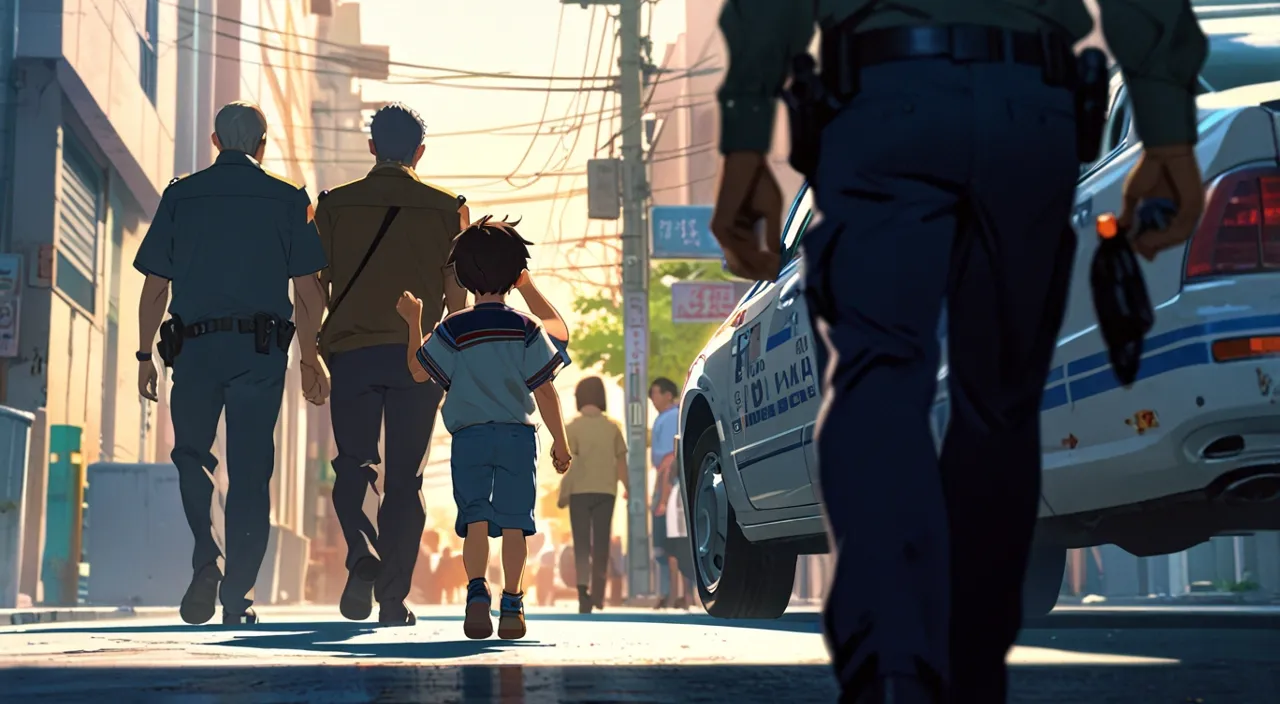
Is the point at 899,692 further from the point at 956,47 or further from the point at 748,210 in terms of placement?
the point at 956,47

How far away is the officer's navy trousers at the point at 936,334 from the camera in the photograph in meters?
2.74

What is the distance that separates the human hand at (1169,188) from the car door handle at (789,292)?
10.4ft

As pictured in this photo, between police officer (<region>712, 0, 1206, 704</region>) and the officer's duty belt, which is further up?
the officer's duty belt

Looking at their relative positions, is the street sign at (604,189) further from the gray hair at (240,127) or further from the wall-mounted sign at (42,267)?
the gray hair at (240,127)

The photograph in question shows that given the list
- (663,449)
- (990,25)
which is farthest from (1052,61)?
(663,449)

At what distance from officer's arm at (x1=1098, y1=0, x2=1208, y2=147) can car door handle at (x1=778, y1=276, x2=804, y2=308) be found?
124 inches

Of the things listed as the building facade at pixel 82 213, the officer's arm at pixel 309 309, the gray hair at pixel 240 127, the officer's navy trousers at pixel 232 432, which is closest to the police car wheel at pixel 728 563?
the officer's arm at pixel 309 309

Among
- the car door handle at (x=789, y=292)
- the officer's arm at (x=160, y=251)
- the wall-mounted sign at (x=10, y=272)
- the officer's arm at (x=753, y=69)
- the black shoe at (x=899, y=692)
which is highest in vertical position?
the wall-mounted sign at (x=10, y=272)

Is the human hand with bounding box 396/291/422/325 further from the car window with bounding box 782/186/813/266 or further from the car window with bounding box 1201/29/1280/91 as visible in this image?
the car window with bounding box 1201/29/1280/91

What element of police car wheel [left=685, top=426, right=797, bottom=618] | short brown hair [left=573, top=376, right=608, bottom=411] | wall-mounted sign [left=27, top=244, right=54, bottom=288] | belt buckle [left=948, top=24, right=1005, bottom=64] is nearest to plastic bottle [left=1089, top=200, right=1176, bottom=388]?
belt buckle [left=948, top=24, right=1005, bottom=64]

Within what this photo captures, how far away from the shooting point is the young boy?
6.55 m

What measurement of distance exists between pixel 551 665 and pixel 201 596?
300 cm

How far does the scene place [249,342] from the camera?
24.4ft

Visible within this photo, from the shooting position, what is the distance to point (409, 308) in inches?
277
